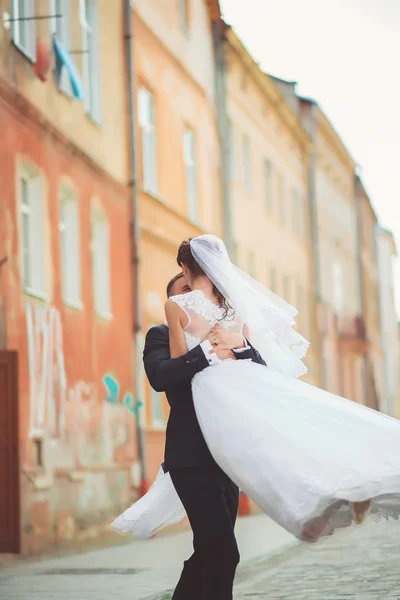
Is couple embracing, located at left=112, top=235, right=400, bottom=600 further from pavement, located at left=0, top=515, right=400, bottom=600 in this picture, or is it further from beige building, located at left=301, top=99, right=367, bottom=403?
beige building, located at left=301, top=99, right=367, bottom=403

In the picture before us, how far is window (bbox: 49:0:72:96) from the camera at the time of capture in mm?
15008

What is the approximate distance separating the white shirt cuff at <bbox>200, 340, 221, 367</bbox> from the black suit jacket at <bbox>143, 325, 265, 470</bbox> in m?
0.01

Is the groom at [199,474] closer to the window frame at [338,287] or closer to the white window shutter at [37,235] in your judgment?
the white window shutter at [37,235]

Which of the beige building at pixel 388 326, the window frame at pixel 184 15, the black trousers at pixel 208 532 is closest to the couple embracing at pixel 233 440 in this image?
the black trousers at pixel 208 532

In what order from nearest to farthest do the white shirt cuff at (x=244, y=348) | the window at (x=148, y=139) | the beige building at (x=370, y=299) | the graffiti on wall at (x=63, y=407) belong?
the white shirt cuff at (x=244, y=348)
the graffiti on wall at (x=63, y=407)
the window at (x=148, y=139)
the beige building at (x=370, y=299)

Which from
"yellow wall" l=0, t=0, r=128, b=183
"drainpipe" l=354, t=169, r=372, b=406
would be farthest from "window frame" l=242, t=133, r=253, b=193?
"drainpipe" l=354, t=169, r=372, b=406

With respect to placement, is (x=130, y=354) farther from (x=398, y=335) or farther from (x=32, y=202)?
(x=398, y=335)

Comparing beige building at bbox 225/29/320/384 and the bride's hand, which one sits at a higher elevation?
beige building at bbox 225/29/320/384

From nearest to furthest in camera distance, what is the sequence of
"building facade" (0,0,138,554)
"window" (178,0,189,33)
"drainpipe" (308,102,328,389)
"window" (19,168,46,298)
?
1. "building facade" (0,0,138,554)
2. "window" (19,168,46,298)
3. "window" (178,0,189,33)
4. "drainpipe" (308,102,328,389)

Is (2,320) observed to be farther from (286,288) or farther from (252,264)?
(286,288)

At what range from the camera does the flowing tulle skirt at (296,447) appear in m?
4.90

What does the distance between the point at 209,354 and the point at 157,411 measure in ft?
45.5

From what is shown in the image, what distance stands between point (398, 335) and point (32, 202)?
50729 mm

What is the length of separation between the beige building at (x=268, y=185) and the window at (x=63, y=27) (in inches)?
368
